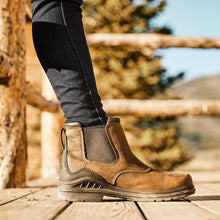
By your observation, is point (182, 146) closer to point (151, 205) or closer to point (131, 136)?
point (131, 136)

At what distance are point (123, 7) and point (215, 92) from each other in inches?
1685

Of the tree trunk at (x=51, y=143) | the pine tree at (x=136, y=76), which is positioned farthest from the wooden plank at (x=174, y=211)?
the pine tree at (x=136, y=76)

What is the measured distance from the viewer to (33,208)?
78cm

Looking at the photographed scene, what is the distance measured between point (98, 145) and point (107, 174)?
89 millimetres

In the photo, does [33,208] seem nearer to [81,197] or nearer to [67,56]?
[81,197]

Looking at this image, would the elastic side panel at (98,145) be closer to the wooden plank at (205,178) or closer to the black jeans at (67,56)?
the black jeans at (67,56)

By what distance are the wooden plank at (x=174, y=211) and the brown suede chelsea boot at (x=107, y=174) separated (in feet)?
0.19

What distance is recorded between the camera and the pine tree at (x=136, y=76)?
6414 mm

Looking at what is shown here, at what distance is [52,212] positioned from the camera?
2.37 feet

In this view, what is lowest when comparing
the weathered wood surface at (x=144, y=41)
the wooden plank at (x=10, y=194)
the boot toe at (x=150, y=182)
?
the wooden plank at (x=10, y=194)

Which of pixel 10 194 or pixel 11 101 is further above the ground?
pixel 11 101

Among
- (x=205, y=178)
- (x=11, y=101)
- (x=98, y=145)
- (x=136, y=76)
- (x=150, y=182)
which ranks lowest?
(x=205, y=178)

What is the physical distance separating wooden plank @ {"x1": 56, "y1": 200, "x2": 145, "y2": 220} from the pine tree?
5.24m

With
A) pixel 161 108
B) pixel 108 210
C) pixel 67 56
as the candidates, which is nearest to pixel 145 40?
pixel 161 108
